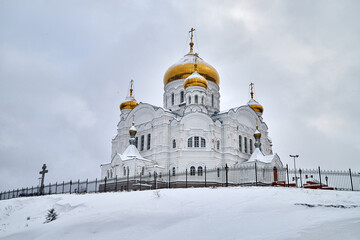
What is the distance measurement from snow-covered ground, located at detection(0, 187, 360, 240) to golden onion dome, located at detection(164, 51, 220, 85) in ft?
76.0

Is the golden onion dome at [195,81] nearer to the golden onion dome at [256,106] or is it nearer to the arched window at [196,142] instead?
the arched window at [196,142]

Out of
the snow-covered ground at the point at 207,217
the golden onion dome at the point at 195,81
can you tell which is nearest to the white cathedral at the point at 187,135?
the golden onion dome at the point at 195,81

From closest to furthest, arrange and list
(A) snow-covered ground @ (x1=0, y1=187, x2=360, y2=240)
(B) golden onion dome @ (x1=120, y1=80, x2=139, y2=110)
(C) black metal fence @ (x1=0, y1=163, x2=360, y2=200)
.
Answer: (A) snow-covered ground @ (x1=0, y1=187, x2=360, y2=240)
(C) black metal fence @ (x1=0, y1=163, x2=360, y2=200)
(B) golden onion dome @ (x1=120, y1=80, x2=139, y2=110)

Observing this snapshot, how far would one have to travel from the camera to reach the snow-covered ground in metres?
10.3

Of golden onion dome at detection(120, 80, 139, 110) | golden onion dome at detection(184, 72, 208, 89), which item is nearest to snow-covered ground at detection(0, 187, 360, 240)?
golden onion dome at detection(184, 72, 208, 89)

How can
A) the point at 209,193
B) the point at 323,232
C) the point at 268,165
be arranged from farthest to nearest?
the point at 268,165 → the point at 209,193 → the point at 323,232

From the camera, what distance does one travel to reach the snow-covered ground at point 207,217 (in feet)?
33.7

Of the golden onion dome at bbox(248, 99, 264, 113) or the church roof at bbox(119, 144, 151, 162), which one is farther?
the golden onion dome at bbox(248, 99, 264, 113)

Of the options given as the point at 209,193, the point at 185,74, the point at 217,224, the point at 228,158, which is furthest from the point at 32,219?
the point at 185,74

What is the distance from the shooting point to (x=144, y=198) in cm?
1614

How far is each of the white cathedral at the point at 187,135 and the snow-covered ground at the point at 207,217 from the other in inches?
540

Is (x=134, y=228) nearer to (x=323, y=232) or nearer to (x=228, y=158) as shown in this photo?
(x=323, y=232)

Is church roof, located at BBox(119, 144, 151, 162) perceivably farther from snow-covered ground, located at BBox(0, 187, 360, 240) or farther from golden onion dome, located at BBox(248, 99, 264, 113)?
golden onion dome, located at BBox(248, 99, 264, 113)

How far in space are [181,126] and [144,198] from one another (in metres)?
16.3
